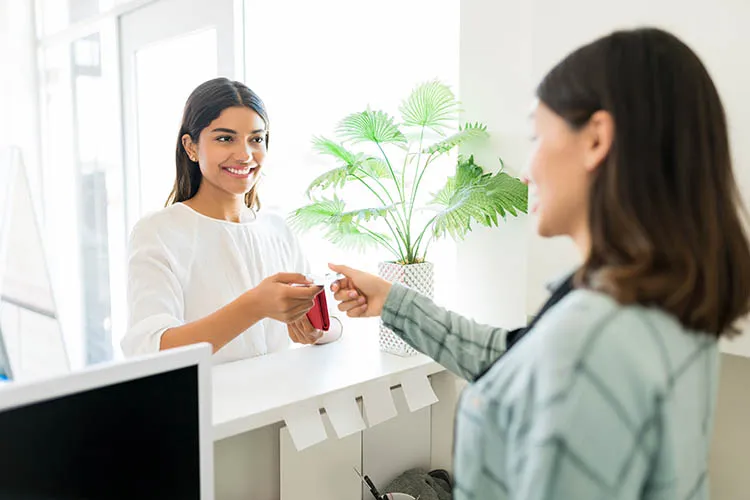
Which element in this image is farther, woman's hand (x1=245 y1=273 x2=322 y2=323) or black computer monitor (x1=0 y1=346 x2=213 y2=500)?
woman's hand (x1=245 y1=273 x2=322 y2=323)

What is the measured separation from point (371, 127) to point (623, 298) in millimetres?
953

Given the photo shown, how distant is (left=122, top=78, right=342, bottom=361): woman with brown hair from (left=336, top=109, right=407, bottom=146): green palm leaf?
0.21 metres

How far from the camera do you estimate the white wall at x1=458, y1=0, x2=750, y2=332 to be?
3.14 ft

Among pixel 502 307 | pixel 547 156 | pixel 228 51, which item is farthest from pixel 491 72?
pixel 228 51

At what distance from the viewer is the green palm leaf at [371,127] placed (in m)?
1.39

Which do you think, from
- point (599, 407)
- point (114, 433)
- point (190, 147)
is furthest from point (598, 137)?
point (190, 147)

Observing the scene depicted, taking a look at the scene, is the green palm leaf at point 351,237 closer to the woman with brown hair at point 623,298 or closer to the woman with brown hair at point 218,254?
the woman with brown hair at point 218,254

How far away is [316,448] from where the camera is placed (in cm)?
120

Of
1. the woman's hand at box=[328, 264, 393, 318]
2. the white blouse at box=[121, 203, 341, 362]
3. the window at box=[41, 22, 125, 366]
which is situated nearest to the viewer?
the woman's hand at box=[328, 264, 393, 318]

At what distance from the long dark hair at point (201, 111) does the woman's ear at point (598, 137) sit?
99cm

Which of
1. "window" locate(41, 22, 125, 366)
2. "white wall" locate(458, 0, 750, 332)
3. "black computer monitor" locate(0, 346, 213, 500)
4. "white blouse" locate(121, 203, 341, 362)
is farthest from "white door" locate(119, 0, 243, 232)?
"black computer monitor" locate(0, 346, 213, 500)

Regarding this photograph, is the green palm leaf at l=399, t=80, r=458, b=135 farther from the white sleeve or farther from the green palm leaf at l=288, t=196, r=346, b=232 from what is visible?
the white sleeve

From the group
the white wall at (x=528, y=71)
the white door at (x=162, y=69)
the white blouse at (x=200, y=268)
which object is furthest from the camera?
the white door at (x=162, y=69)

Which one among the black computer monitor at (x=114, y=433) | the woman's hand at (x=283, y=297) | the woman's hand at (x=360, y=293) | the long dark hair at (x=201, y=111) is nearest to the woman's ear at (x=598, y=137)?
the black computer monitor at (x=114, y=433)
